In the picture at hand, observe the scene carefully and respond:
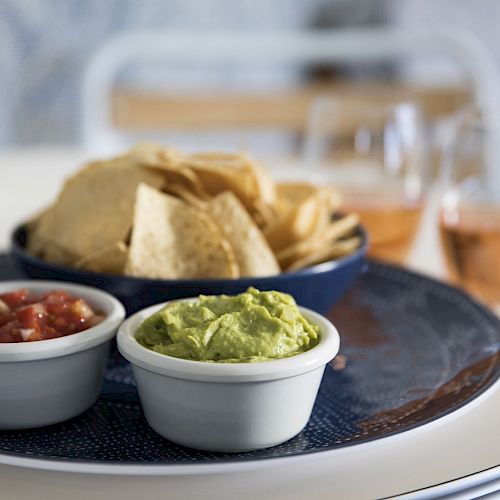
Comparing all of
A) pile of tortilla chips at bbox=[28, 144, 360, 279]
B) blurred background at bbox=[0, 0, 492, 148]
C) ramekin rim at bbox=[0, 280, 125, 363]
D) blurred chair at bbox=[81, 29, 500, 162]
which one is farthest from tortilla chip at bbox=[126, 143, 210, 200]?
blurred background at bbox=[0, 0, 492, 148]

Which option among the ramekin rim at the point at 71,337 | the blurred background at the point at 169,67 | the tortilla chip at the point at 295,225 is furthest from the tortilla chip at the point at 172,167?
the blurred background at the point at 169,67

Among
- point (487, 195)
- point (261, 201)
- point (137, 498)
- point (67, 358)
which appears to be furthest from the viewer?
point (487, 195)

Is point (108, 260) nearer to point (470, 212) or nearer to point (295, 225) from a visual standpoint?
point (295, 225)

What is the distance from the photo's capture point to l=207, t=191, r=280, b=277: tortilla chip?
1.17 metres

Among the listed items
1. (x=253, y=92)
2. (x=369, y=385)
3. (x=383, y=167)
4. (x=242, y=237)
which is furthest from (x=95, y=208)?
(x=253, y=92)

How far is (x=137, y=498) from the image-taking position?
779 mm

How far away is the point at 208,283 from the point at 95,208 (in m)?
0.25

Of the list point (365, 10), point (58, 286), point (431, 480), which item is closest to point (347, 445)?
point (431, 480)

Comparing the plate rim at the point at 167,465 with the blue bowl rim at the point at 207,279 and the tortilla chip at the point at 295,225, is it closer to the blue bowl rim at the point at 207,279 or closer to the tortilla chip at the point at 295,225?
the blue bowl rim at the point at 207,279

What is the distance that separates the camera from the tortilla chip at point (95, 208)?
1.20m

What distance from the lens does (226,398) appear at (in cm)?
86

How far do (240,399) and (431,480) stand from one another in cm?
20

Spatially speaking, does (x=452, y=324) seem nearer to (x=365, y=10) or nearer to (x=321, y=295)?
(x=321, y=295)

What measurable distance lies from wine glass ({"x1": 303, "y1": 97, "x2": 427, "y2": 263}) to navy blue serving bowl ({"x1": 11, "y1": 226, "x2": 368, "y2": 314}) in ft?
0.93
